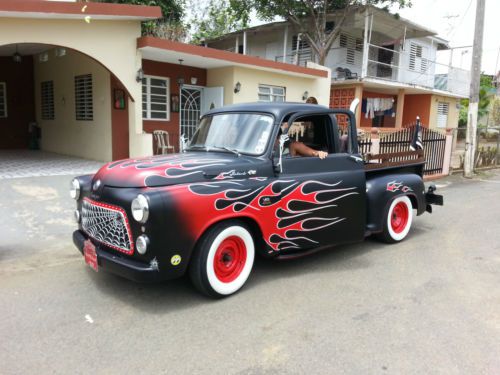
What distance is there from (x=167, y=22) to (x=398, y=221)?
1369cm

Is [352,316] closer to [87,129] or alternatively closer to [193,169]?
[193,169]

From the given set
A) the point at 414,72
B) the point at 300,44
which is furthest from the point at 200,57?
the point at 414,72

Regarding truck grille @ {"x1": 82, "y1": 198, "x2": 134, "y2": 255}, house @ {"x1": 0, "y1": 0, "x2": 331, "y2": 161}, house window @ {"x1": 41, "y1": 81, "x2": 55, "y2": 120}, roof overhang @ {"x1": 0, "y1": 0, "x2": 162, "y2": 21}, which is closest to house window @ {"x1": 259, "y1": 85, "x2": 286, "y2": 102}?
house @ {"x1": 0, "y1": 0, "x2": 331, "y2": 161}

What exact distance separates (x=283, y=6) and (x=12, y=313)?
15.7 meters

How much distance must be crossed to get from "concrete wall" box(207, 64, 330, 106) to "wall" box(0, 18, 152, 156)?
3.49 metres

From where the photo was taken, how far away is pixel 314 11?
56.9 ft

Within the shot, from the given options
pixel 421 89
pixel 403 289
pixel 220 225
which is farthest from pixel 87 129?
pixel 421 89

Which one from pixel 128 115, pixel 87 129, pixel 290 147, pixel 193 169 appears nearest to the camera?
pixel 193 169

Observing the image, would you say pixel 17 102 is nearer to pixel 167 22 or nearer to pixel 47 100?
pixel 47 100

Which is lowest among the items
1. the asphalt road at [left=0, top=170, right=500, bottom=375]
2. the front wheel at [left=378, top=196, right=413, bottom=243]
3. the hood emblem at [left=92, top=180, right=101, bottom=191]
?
the asphalt road at [left=0, top=170, right=500, bottom=375]

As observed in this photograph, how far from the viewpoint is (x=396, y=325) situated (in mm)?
3600

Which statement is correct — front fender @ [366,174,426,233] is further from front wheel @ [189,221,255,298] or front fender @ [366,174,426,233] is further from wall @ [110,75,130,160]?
wall @ [110,75,130,160]

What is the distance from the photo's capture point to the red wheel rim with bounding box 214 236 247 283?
13.4 ft

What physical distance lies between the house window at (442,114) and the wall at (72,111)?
19.8 meters
